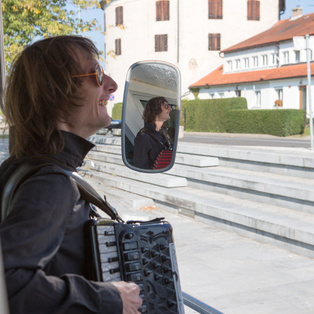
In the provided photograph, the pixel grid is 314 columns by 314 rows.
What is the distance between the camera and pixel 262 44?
40531mm

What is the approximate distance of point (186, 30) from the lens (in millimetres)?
49562

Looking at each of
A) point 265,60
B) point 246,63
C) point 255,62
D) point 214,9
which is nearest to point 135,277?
point 265,60

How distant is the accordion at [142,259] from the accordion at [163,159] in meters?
0.44

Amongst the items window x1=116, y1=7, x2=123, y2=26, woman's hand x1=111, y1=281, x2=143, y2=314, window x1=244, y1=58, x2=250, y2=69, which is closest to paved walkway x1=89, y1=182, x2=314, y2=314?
woman's hand x1=111, y1=281, x2=143, y2=314

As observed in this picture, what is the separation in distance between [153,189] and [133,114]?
885cm

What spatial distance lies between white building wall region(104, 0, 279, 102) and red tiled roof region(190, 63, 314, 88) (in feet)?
5.87

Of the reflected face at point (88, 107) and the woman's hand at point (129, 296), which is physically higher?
the reflected face at point (88, 107)

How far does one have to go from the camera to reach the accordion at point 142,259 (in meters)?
1.24

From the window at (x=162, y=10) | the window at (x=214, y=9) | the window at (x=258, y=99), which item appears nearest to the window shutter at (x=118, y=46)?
the window at (x=162, y=10)

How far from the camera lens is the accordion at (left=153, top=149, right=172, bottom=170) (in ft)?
5.93

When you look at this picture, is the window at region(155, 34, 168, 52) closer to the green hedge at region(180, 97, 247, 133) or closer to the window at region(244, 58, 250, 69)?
the window at region(244, 58, 250, 69)

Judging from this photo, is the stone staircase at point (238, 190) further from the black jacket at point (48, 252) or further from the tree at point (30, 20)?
the black jacket at point (48, 252)

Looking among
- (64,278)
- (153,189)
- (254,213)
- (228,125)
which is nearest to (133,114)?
(64,278)

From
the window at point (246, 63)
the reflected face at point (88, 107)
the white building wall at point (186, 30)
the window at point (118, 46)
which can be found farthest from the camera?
the window at point (118, 46)
